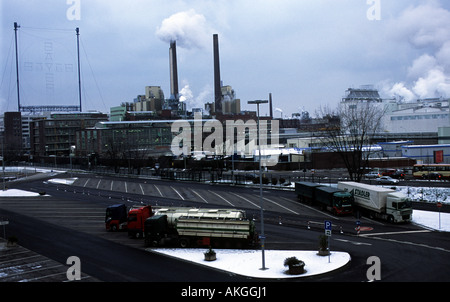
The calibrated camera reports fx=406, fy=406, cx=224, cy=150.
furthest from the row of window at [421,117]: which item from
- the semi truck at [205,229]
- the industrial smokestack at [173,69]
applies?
the semi truck at [205,229]

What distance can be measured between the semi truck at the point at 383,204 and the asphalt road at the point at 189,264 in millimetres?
881

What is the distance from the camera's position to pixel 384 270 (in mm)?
18688

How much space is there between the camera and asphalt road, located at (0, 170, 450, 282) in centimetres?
1883

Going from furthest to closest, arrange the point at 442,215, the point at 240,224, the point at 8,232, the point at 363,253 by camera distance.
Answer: the point at 442,215 → the point at 8,232 → the point at 240,224 → the point at 363,253

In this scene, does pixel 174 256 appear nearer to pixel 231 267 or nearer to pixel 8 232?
pixel 231 267

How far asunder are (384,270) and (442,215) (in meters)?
16.2

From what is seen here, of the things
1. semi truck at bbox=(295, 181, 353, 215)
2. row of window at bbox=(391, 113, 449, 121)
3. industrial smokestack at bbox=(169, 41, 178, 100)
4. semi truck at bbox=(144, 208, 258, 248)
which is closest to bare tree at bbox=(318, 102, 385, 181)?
semi truck at bbox=(295, 181, 353, 215)

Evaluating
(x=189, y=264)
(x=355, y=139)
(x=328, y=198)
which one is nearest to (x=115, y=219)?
(x=189, y=264)

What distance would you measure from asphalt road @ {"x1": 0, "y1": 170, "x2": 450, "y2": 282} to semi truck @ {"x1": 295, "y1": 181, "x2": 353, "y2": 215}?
1.01 metres

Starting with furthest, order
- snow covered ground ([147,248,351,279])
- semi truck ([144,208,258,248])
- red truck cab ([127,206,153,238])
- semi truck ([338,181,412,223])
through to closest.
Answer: semi truck ([338,181,412,223]), red truck cab ([127,206,153,238]), semi truck ([144,208,258,248]), snow covered ground ([147,248,351,279])

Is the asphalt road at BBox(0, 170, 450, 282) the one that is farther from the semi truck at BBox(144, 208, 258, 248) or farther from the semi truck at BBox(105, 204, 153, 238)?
the semi truck at BBox(144, 208, 258, 248)

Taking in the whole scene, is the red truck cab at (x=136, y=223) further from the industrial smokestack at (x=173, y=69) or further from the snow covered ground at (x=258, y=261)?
the industrial smokestack at (x=173, y=69)

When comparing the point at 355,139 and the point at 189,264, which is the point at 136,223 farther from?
the point at 355,139

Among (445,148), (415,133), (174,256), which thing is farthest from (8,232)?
(415,133)
